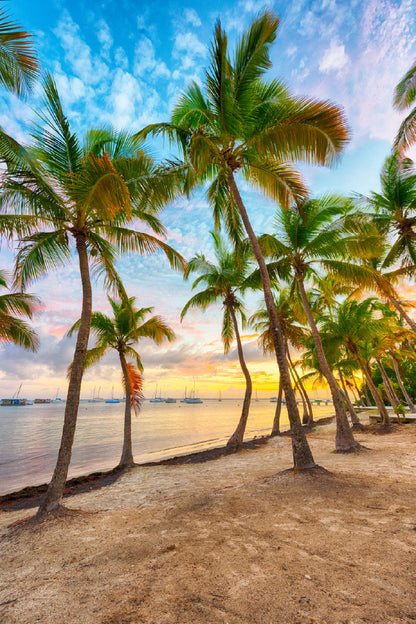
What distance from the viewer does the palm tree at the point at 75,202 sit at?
16.7 feet

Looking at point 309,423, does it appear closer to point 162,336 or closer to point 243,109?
point 162,336

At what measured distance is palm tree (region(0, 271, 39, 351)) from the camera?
1054cm

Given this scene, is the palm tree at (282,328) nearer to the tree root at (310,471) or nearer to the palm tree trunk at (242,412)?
the palm tree trunk at (242,412)

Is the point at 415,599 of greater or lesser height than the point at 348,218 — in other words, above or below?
below

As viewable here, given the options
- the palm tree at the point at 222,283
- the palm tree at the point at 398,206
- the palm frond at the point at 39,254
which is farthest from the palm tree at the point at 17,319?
the palm tree at the point at 398,206

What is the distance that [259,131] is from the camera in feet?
23.5

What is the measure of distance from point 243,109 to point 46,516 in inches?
381

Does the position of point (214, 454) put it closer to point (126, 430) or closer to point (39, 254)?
point (126, 430)

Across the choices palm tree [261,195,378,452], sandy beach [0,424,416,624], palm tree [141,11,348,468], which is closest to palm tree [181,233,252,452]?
palm tree [261,195,378,452]

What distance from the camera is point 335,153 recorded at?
6.55m

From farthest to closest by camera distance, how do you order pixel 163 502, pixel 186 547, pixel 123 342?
pixel 123 342 < pixel 163 502 < pixel 186 547

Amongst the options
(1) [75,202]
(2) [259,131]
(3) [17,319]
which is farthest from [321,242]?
(3) [17,319]

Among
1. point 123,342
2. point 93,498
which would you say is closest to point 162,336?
point 123,342

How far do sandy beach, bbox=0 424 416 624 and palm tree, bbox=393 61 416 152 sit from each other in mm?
10583
